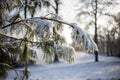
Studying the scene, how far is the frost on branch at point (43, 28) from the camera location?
19.0 ft

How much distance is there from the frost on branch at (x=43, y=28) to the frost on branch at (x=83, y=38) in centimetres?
62

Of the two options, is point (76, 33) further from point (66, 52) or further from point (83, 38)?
point (66, 52)

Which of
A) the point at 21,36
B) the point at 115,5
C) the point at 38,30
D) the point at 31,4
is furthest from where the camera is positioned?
the point at 115,5

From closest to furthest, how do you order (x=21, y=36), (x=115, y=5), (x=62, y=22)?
(x=62, y=22) < (x=21, y=36) < (x=115, y=5)

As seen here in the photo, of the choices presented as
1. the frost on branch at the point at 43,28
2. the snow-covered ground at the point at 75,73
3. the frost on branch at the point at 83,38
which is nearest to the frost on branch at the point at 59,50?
the frost on branch at the point at 83,38

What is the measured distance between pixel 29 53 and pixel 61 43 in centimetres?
87

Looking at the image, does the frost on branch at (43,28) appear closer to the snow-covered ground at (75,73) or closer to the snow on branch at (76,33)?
the snow on branch at (76,33)

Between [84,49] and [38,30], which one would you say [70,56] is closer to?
[84,49]

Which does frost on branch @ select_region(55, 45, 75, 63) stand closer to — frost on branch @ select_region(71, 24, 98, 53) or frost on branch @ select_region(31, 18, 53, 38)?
frost on branch @ select_region(71, 24, 98, 53)

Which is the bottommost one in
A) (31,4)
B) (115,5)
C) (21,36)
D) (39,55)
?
(39,55)

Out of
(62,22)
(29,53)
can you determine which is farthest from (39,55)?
(62,22)

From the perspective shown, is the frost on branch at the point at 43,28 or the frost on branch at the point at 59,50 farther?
the frost on branch at the point at 59,50

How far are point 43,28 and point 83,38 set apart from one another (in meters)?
0.90

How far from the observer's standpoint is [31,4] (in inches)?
292
